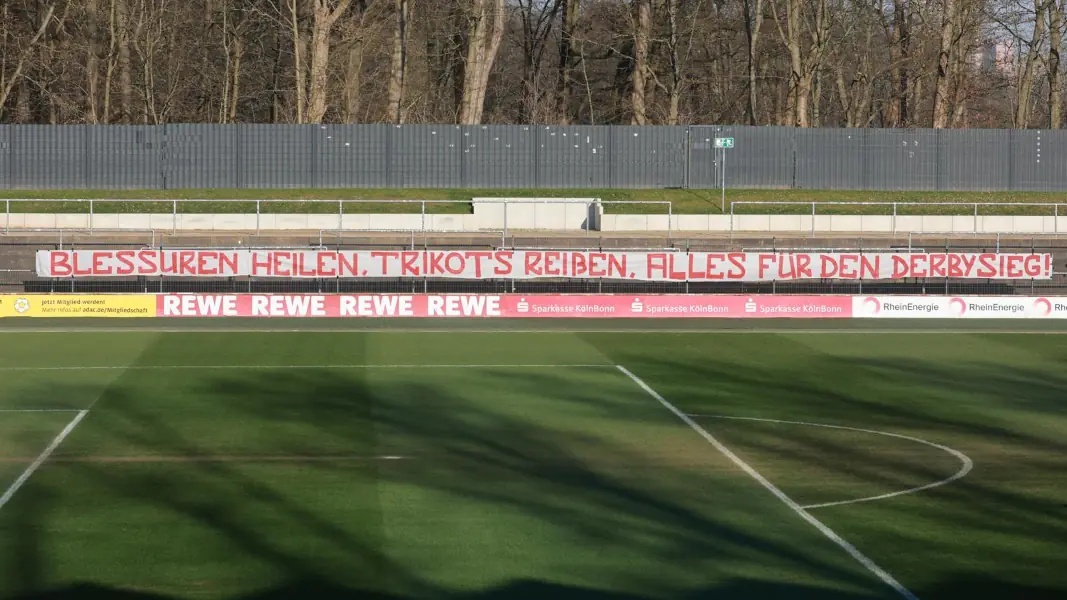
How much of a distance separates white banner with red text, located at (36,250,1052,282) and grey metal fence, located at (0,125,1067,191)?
51.3 ft

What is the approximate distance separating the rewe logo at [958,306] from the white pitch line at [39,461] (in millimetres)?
24663

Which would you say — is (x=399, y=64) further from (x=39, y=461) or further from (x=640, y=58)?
(x=39, y=461)

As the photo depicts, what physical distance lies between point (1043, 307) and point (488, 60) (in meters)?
30.6

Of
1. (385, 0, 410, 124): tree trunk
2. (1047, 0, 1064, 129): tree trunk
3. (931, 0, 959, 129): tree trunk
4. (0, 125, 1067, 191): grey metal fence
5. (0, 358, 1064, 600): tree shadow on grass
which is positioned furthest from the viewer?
(1047, 0, 1064, 129): tree trunk

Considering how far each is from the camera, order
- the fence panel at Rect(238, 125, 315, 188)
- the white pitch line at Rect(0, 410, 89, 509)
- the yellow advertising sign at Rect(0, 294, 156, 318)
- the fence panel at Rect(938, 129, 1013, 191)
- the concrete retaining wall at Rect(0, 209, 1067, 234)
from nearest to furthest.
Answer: the white pitch line at Rect(0, 410, 89, 509) < the yellow advertising sign at Rect(0, 294, 156, 318) < the concrete retaining wall at Rect(0, 209, 1067, 234) < the fence panel at Rect(238, 125, 315, 188) < the fence panel at Rect(938, 129, 1013, 191)

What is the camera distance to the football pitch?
13.1m

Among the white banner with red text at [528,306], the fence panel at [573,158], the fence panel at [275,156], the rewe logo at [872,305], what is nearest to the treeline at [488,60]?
the fence panel at [275,156]

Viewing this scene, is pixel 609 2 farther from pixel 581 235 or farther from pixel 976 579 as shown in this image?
pixel 976 579

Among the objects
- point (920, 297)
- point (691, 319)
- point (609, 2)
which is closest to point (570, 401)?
point (691, 319)

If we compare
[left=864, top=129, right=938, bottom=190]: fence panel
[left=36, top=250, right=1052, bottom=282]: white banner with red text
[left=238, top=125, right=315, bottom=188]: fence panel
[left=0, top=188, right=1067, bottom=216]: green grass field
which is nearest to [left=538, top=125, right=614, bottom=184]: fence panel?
[left=0, top=188, right=1067, bottom=216]: green grass field

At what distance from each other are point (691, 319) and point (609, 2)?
147ft

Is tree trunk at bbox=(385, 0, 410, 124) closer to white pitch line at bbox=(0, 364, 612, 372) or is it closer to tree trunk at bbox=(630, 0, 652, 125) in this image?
tree trunk at bbox=(630, 0, 652, 125)

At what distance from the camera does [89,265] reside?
Answer: 37.2 metres

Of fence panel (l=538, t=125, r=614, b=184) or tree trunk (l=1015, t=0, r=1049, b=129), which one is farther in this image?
tree trunk (l=1015, t=0, r=1049, b=129)
